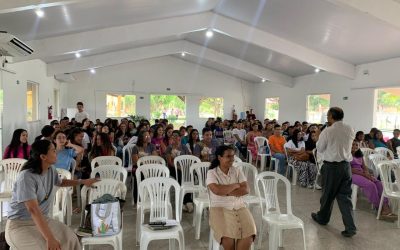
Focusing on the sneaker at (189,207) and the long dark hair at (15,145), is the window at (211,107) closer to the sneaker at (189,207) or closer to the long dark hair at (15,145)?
the sneaker at (189,207)

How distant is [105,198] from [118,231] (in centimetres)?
30

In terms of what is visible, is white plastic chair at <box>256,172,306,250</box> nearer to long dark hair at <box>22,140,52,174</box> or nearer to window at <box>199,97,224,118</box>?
long dark hair at <box>22,140,52,174</box>

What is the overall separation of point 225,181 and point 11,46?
12.7 feet

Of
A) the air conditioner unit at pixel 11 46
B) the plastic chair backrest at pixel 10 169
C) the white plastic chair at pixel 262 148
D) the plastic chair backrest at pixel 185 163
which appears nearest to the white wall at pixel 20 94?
the air conditioner unit at pixel 11 46

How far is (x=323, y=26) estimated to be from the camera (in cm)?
619

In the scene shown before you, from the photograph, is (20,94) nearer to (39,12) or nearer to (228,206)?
(39,12)

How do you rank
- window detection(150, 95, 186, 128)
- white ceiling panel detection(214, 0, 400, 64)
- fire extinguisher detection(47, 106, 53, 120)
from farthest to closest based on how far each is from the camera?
window detection(150, 95, 186, 128) < fire extinguisher detection(47, 106, 53, 120) < white ceiling panel detection(214, 0, 400, 64)

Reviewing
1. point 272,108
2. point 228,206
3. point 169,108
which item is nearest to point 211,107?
point 169,108

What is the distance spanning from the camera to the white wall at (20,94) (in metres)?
5.78

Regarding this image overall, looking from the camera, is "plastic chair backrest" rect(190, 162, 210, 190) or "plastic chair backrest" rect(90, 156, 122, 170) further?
"plastic chair backrest" rect(90, 156, 122, 170)

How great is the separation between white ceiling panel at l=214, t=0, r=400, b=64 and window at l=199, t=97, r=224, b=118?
7195mm

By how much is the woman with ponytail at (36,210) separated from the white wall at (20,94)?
4.12m

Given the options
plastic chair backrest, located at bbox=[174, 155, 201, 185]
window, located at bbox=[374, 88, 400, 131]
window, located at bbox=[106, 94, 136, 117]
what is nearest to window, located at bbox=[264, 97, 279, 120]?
window, located at bbox=[374, 88, 400, 131]

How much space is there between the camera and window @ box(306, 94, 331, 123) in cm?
991
